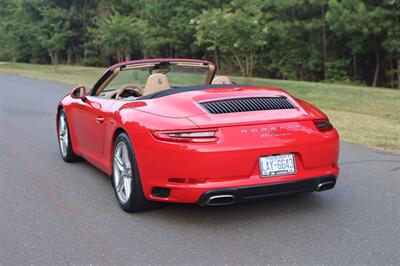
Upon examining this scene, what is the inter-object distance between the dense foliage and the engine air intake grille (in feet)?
58.1

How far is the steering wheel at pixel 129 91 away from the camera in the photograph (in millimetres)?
6098

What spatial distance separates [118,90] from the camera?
6137mm

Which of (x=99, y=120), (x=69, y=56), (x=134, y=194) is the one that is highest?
(x=99, y=120)

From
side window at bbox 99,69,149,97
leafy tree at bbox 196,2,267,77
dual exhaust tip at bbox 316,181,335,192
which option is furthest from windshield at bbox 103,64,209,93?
leafy tree at bbox 196,2,267,77

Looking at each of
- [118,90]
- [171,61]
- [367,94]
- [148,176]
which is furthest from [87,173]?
[367,94]

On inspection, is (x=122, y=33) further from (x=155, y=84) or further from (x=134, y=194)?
(x=134, y=194)

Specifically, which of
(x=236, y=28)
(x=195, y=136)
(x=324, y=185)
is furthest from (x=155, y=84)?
(x=236, y=28)

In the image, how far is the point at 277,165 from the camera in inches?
171

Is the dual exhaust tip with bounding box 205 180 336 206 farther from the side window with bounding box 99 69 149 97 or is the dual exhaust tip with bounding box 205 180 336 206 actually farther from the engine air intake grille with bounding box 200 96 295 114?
the side window with bounding box 99 69 149 97

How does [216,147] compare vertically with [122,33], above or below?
above

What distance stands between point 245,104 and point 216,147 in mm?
689

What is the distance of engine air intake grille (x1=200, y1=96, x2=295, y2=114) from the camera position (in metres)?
4.56

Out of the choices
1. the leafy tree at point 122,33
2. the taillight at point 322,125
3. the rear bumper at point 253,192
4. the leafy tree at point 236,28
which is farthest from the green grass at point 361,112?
the leafy tree at point 122,33

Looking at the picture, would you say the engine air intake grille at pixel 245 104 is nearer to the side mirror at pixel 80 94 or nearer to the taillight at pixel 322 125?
the taillight at pixel 322 125
